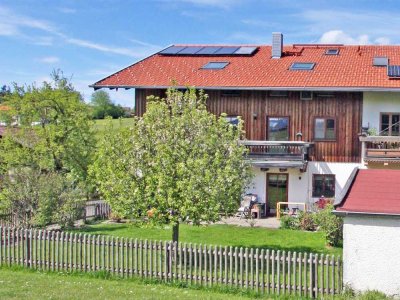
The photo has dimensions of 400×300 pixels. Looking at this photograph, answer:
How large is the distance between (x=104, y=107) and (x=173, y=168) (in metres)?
67.8

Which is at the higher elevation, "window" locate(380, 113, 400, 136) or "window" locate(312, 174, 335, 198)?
"window" locate(380, 113, 400, 136)

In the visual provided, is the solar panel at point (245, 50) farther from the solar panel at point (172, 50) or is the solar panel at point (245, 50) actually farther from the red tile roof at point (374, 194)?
the red tile roof at point (374, 194)

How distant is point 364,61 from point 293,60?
3690 mm

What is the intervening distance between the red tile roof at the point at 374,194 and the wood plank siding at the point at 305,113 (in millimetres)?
12279

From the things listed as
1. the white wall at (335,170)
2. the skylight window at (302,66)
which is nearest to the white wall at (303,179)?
the white wall at (335,170)

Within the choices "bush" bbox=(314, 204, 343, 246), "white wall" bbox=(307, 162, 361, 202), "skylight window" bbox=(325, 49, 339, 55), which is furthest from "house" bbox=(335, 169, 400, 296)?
"skylight window" bbox=(325, 49, 339, 55)

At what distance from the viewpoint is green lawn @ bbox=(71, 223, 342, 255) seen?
20356 mm

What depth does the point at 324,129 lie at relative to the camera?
2853cm

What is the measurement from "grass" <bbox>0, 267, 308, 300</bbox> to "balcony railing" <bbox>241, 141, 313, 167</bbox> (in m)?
13.2

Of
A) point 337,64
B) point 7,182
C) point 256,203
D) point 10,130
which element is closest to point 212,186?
point 7,182

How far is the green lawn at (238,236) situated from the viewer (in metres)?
20.4

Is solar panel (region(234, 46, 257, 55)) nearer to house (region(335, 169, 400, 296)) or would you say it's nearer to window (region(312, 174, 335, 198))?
window (region(312, 174, 335, 198))

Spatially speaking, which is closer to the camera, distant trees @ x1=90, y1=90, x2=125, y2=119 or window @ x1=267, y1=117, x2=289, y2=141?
window @ x1=267, y1=117, x2=289, y2=141

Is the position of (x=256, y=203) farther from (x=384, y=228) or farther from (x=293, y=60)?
(x=384, y=228)
